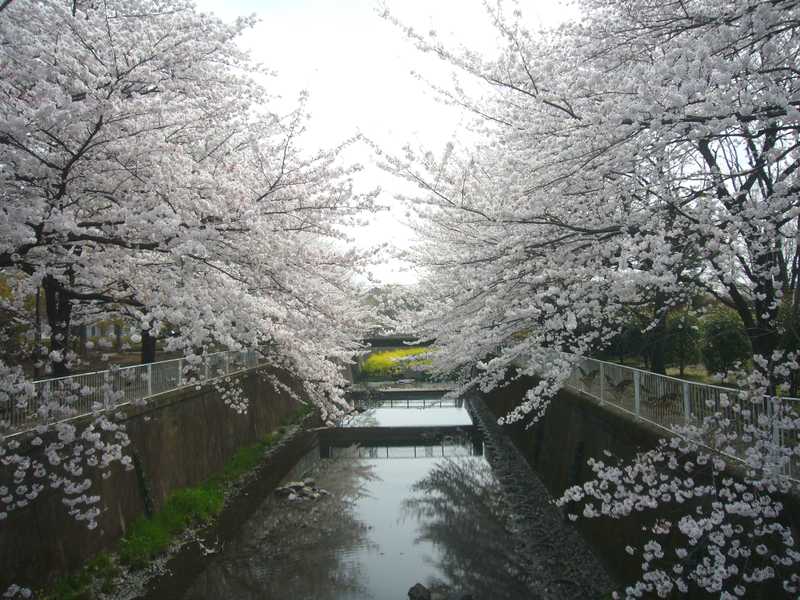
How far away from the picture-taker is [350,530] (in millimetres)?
12719

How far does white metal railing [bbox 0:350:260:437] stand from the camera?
6977 mm

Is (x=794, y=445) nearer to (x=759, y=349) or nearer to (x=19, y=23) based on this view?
(x=759, y=349)

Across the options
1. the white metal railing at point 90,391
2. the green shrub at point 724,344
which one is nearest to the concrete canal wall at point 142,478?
the white metal railing at point 90,391

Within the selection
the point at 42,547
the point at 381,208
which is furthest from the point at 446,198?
the point at 42,547

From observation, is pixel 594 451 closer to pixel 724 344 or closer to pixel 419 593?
pixel 419 593

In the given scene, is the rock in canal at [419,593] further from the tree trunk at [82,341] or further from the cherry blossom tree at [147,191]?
the tree trunk at [82,341]

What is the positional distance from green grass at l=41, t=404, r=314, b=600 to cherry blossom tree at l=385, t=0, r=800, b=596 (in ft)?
21.6

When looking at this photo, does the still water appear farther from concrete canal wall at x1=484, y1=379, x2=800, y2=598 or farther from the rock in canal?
concrete canal wall at x1=484, y1=379, x2=800, y2=598

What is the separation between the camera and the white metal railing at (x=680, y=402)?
17.1ft

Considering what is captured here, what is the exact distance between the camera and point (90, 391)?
6906mm

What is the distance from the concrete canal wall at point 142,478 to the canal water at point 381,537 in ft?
5.82

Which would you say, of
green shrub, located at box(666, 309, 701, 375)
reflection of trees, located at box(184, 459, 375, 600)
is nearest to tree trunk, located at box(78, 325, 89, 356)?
reflection of trees, located at box(184, 459, 375, 600)

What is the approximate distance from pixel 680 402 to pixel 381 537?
740cm

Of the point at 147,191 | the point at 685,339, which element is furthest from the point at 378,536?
the point at 685,339
